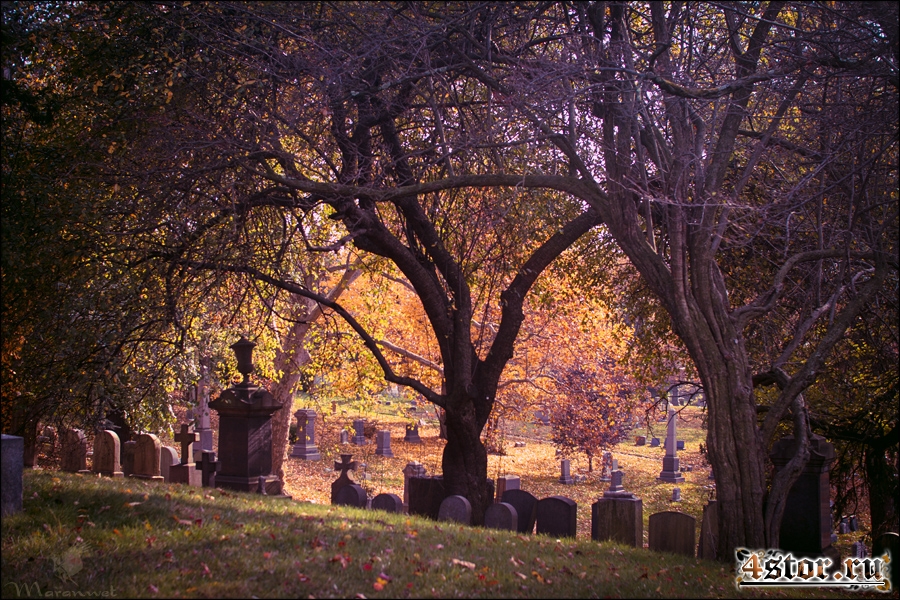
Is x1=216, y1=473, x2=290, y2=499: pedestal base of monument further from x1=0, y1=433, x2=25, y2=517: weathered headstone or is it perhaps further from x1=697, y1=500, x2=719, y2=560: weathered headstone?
x1=697, y1=500, x2=719, y2=560: weathered headstone

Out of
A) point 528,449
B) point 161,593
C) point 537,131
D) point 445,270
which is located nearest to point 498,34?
point 537,131

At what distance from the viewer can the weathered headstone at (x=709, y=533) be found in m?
8.08

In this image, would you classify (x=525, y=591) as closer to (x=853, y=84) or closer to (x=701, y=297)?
(x=701, y=297)

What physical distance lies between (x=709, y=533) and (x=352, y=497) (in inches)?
174

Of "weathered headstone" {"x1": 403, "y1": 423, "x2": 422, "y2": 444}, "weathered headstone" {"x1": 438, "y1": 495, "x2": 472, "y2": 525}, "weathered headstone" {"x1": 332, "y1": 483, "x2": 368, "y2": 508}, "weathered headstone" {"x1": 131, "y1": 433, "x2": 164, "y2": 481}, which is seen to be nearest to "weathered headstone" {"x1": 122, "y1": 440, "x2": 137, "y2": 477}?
"weathered headstone" {"x1": 131, "y1": 433, "x2": 164, "y2": 481}

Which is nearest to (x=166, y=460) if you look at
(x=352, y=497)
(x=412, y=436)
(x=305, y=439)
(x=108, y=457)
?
(x=108, y=457)

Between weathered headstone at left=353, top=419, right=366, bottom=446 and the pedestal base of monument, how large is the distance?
63.3 feet

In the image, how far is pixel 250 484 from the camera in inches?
377

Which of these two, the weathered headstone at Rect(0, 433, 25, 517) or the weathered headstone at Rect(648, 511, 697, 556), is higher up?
the weathered headstone at Rect(0, 433, 25, 517)

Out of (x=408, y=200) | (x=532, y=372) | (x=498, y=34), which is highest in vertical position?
(x=498, y=34)

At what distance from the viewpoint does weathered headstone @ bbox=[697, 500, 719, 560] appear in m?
8.08

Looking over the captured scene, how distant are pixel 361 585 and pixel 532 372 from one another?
1652 centimetres

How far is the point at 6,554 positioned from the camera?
5.07 m

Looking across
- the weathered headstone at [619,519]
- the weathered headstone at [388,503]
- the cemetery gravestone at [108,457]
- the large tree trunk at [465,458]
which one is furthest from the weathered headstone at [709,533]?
the cemetery gravestone at [108,457]
